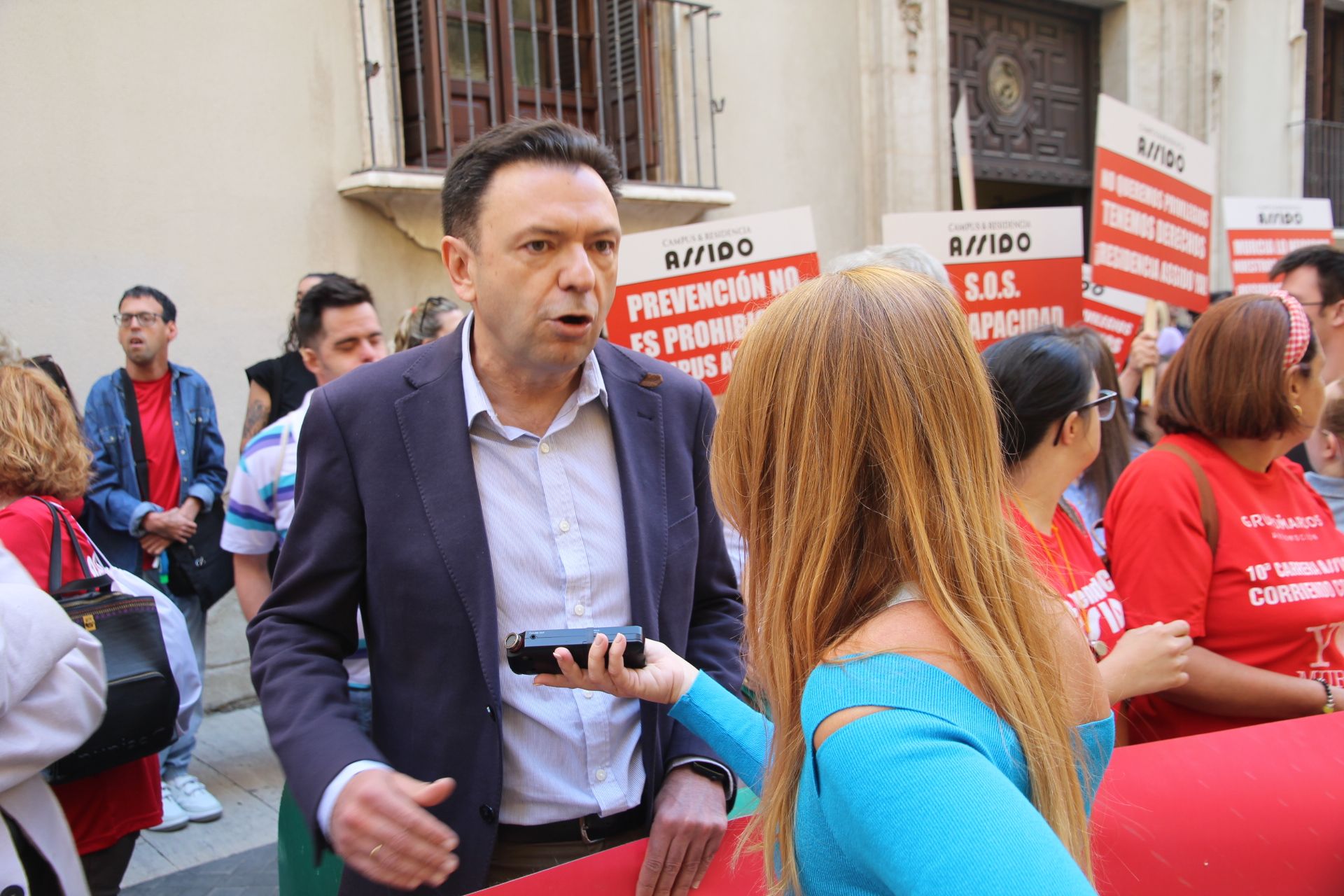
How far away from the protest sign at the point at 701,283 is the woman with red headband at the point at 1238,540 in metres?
1.87

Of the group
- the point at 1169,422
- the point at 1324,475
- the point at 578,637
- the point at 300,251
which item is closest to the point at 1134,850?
the point at 578,637

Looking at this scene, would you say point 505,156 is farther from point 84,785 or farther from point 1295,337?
point 1295,337

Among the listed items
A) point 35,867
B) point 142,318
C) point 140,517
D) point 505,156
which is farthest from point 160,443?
point 505,156

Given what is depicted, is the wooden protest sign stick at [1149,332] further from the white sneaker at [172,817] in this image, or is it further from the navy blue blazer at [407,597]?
the white sneaker at [172,817]

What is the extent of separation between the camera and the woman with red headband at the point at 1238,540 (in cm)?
244

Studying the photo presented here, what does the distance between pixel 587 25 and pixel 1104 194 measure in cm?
383

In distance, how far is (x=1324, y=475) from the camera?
3258mm

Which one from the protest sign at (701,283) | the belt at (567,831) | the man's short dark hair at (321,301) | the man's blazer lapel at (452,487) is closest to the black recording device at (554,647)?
the man's blazer lapel at (452,487)

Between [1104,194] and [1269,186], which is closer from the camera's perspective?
[1104,194]

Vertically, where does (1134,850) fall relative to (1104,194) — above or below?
below

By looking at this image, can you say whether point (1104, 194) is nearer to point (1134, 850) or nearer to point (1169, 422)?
point (1169, 422)

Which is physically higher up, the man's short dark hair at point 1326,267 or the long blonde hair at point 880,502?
the man's short dark hair at point 1326,267

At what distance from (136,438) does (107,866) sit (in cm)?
278

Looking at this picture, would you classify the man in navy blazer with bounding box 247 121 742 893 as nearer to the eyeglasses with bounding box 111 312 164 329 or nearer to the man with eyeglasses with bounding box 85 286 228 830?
the man with eyeglasses with bounding box 85 286 228 830
